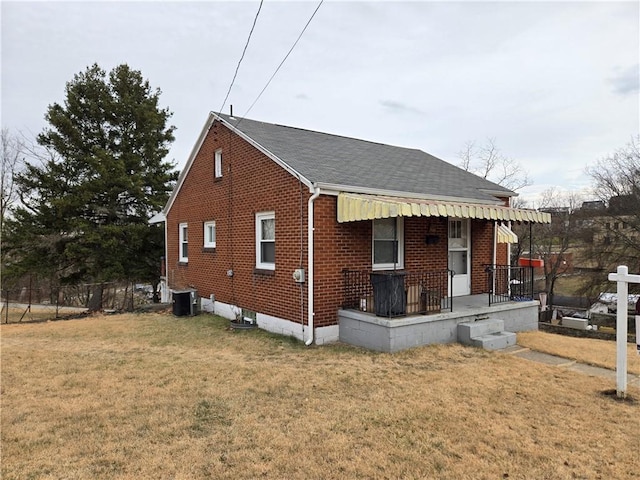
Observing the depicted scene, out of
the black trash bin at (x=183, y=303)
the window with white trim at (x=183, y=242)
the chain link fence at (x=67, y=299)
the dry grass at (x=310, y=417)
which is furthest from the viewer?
the chain link fence at (x=67, y=299)

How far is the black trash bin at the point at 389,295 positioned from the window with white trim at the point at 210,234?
6386 millimetres

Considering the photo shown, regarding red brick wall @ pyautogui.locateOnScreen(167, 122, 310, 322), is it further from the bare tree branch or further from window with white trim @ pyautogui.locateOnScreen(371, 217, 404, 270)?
the bare tree branch

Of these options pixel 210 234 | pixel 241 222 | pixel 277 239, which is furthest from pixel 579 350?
pixel 210 234

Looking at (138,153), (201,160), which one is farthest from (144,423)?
(138,153)

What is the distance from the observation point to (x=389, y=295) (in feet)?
23.9

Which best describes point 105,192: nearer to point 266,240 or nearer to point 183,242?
point 183,242

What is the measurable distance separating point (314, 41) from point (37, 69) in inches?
397

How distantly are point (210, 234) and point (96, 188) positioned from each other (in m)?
10.2

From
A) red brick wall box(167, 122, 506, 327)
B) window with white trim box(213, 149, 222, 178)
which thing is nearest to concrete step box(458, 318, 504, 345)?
red brick wall box(167, 122, 506, 327)

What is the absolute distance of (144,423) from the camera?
14.2 feet

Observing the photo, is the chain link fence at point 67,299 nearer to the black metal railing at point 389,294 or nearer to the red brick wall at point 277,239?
the red brick wall at point 277,239

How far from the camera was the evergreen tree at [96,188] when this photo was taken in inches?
759

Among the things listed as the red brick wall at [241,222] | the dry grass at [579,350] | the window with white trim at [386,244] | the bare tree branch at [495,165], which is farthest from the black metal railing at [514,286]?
the bare tree branch at [495,165]

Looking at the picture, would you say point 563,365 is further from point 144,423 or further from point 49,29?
point 49,29
